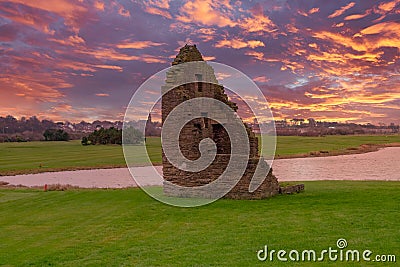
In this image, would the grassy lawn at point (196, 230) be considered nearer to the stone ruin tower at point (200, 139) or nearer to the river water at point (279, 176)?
the stone ruin tower at point (200, 139)

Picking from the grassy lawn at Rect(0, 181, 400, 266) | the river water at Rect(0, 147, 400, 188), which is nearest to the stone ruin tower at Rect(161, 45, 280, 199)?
the grassy lawn at Rect(0, 181, 400, 266)

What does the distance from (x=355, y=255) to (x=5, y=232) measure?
1036 cm

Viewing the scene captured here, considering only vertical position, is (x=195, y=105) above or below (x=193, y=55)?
below

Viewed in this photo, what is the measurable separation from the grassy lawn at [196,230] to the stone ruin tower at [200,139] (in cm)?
104

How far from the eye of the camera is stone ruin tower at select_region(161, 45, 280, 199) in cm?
1606

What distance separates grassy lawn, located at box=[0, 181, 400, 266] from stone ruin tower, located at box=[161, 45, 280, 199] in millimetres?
1040

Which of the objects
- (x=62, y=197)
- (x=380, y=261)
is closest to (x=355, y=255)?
(x=380, y=261)

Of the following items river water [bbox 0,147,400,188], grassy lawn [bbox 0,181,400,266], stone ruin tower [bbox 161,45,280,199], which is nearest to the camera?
grassy lawn [bbox 0,181,400,266]

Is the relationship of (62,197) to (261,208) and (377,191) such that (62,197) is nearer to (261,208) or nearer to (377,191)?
(261,208)

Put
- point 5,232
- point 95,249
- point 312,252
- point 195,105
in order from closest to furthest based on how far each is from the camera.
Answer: point 312,252 < point 95,249 < point 5,232 < point 195,105

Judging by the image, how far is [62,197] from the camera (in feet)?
64.5

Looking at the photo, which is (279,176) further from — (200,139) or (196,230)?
(196,230)

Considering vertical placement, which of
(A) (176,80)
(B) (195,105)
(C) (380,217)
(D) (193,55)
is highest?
(D) (193,55)

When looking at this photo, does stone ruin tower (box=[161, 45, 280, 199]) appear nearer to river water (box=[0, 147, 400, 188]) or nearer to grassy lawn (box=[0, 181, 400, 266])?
grassy lawn (box=[0, 181, 400, 266])
